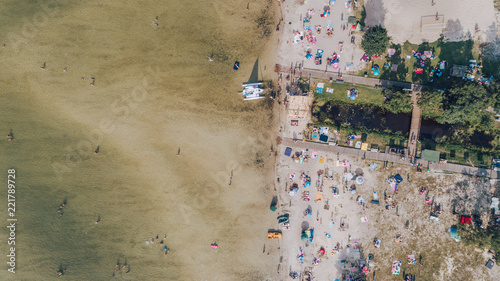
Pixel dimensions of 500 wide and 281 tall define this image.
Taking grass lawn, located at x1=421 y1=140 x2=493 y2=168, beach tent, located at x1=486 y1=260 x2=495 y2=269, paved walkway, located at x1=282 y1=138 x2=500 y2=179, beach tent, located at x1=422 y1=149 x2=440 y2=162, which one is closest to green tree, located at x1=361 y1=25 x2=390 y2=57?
paved walkway, located at x1=282 y1=138 x2=500 y2=179

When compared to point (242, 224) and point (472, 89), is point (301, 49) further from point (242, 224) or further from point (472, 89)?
point (242, 224)

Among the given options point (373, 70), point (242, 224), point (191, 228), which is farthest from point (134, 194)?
point (373, 70)

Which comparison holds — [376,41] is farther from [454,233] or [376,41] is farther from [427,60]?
[454,233]

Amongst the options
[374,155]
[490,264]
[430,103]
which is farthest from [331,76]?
[490,264]

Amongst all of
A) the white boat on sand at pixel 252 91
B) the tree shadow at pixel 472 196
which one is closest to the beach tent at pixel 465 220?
the tree shadow at pixel 472 196

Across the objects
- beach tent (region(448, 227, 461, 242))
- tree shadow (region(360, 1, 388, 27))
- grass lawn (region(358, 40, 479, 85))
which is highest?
tree shadow (region(360, 1, 388, 27))

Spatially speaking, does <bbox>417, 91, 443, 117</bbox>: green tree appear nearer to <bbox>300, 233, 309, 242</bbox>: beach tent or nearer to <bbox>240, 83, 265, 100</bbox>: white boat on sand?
<bbox>240, 83, 265, 100</bbox>: white boat on sand

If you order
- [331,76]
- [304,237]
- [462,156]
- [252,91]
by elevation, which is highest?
[331,76]
